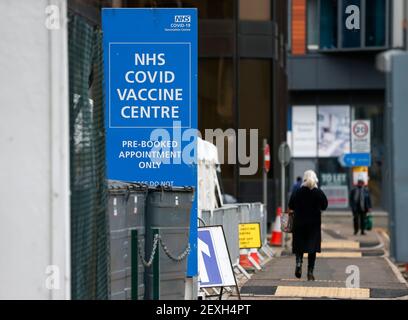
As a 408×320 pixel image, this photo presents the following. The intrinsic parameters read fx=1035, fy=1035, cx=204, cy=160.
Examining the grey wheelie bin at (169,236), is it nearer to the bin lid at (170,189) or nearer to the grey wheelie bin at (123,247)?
the bin lid at (170,189)

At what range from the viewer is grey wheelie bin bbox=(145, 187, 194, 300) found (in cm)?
871

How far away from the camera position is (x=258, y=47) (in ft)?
97.1

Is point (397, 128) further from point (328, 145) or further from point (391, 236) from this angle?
point (328, 145)

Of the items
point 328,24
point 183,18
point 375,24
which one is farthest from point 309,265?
point 328,24

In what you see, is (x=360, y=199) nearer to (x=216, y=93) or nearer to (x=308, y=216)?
(x=216, y=93)

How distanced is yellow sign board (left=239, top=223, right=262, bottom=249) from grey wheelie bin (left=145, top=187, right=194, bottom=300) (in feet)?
31.1

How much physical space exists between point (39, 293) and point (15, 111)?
38.8 inches

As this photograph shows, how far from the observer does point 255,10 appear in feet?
97.2

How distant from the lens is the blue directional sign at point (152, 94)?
403 inches

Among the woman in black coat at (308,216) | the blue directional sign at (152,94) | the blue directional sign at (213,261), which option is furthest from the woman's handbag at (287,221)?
the blue directional sign at (152,94)

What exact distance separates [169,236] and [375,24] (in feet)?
139

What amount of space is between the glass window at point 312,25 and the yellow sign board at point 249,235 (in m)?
33.6

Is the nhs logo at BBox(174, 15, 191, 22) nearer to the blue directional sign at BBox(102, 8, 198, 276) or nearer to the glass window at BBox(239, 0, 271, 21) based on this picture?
the blue directional sign at BBox(102, 8, 198, 276)

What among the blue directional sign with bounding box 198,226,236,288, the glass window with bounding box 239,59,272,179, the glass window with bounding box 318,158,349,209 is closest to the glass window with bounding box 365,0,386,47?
the glass window with bounding box 318,158,349,209
